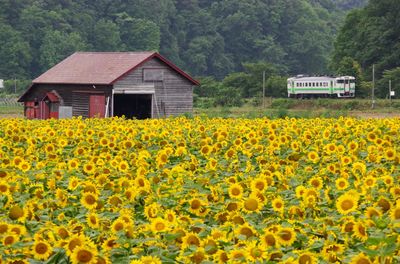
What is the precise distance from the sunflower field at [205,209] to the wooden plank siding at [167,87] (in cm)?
2551

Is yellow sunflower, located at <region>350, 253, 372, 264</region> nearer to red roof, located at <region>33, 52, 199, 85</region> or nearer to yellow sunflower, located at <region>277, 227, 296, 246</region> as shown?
yellow sunflower, located at <region>277, 227, 296, 246</region>

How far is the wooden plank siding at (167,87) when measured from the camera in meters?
34.9

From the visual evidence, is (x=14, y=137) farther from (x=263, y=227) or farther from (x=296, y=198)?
(x=263, y=227)

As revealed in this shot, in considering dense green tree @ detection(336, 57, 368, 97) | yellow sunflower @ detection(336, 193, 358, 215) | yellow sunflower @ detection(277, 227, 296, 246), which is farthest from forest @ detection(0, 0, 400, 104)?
yellow sunflower @ detection(277, 227, 296, 246)

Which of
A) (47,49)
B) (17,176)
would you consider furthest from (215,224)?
(47,49)

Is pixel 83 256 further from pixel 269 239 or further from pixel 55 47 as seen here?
pixel 55 47

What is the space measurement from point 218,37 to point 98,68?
230 feet

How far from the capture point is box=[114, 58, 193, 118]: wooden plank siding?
34906mm

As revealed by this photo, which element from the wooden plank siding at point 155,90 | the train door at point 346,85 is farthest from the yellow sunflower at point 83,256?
the train door at point 346,85

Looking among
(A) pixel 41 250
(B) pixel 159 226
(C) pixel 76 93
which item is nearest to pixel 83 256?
(A) pixel 41 250

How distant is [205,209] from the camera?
18.4ft

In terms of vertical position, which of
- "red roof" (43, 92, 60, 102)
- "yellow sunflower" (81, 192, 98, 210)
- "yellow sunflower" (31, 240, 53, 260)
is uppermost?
"red roof" (43, 92, 60, 102)

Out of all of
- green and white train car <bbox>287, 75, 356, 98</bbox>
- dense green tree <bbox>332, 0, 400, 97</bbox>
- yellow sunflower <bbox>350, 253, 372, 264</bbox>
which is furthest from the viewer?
dense green tree <bbox>332, 0, 400, 97</bbox>

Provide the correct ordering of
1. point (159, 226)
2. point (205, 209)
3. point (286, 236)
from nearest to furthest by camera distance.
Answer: point (286, 236)
point (159, 226)
point (205, 209)
